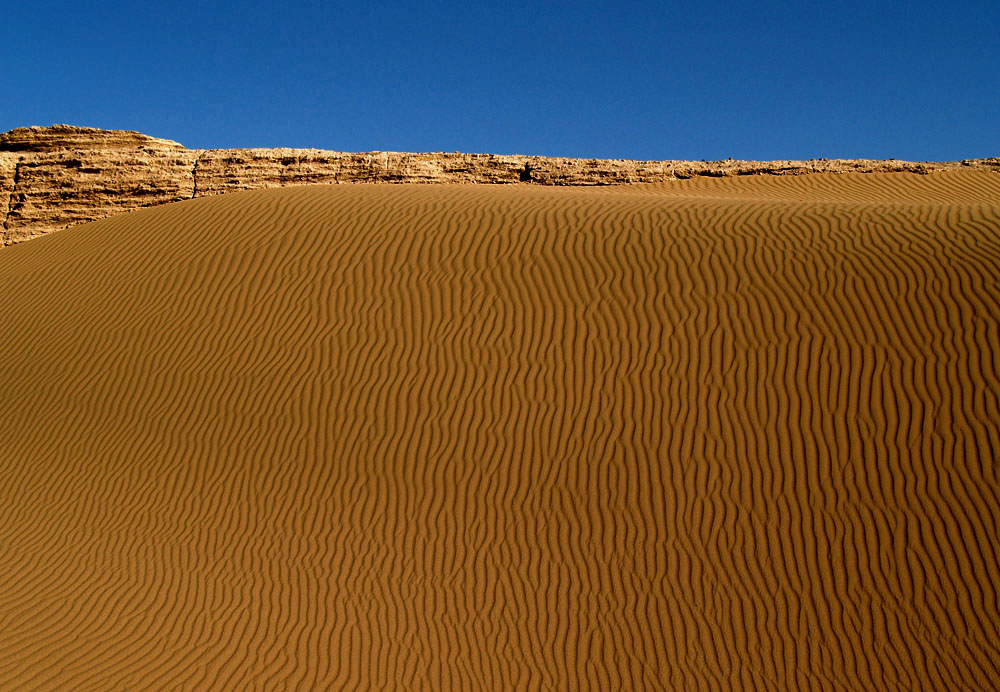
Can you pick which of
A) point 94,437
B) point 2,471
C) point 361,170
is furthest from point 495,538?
point 361,170

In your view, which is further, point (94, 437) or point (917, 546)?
point (94, 437)

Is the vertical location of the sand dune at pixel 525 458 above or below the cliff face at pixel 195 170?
below

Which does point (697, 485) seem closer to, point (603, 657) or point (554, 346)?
point (603, 657)

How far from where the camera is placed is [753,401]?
8.45 meters

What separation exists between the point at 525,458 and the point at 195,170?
46.6 feet

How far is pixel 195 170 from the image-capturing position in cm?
1916

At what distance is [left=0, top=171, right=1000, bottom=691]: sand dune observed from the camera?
21.6 ft

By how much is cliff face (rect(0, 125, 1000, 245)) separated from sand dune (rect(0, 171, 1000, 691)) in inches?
246

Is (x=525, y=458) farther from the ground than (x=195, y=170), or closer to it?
closer to it

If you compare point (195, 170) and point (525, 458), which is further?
point (195, 170)

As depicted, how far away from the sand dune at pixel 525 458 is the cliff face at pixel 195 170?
6260 mm

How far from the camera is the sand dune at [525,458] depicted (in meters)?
6.57

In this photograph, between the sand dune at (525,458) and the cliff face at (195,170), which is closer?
the sand dune at (525,458)

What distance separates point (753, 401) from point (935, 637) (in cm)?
289
